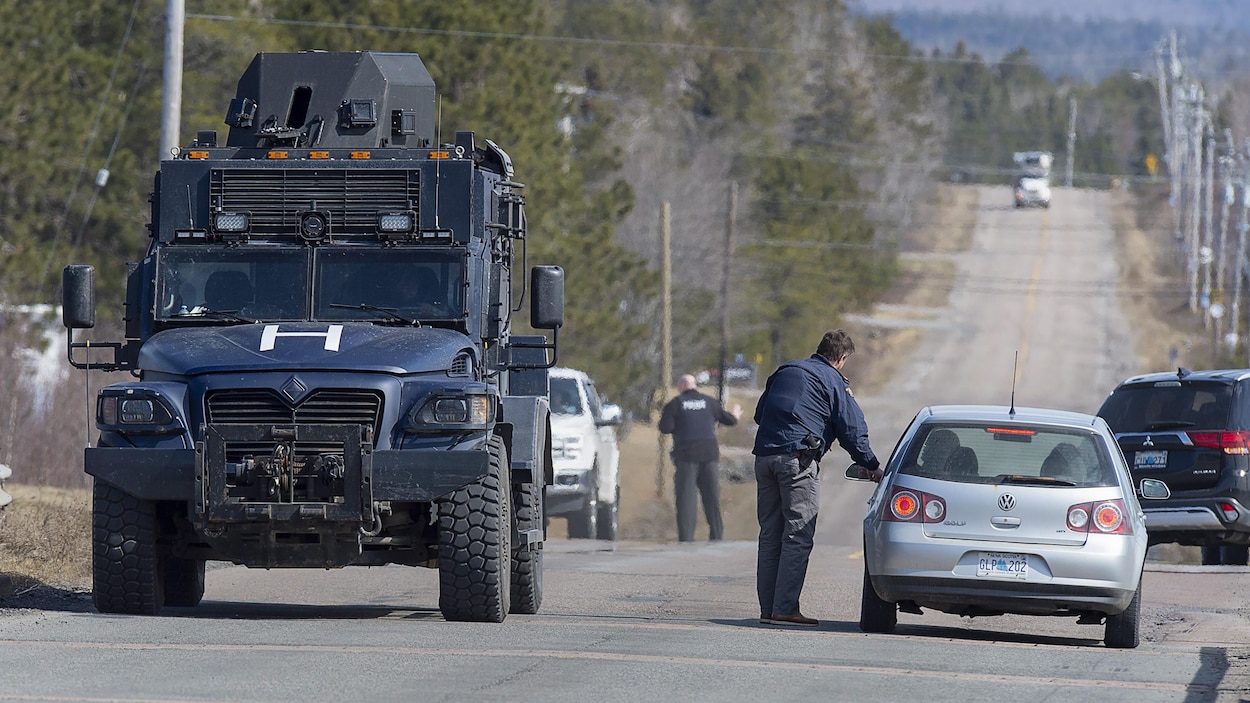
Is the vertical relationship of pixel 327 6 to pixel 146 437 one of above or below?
above

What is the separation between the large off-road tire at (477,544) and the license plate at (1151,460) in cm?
908

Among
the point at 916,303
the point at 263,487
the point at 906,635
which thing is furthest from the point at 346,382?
the point at 916,303

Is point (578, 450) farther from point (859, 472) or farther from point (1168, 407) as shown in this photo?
point (859, 472)

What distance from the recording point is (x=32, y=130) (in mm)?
37781

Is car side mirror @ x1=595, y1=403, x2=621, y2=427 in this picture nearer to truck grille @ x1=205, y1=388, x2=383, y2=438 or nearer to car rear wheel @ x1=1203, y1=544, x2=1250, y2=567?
car rear wheel @ x1=1203, y1=544, x2=1250, y2=567

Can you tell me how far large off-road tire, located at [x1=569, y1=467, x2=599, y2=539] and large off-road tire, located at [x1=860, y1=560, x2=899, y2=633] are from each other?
11.9 m

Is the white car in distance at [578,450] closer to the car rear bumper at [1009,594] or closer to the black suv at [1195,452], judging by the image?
the black suv at [1195,452]

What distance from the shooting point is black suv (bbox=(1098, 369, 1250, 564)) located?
18.6 metres

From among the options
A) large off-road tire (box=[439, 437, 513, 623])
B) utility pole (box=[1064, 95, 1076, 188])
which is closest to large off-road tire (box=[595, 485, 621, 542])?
large off-road tire (box=[439, 437, 513, 623])

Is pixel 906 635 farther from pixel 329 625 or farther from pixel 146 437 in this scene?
A: pixel 146 437

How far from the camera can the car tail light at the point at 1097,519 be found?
12.0 meters

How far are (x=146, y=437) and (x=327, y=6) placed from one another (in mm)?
31117

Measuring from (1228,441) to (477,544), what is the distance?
9698mm

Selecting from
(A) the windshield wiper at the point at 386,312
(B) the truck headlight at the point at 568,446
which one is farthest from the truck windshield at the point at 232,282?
(B) the truck headlight at the point at 568,446
